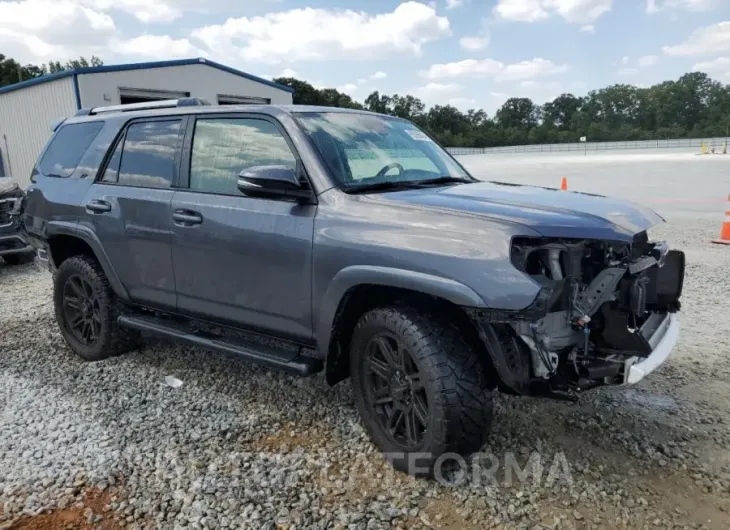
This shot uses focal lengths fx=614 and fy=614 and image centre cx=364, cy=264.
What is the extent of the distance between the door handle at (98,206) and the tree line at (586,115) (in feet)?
218

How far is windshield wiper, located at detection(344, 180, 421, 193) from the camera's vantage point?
345 cm

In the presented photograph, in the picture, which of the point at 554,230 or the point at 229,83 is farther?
the point at 229,83

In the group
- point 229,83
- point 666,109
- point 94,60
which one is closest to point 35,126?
point 229,83

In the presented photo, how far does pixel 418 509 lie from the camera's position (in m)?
2.91

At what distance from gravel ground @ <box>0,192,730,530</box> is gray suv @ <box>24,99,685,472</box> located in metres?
0.31

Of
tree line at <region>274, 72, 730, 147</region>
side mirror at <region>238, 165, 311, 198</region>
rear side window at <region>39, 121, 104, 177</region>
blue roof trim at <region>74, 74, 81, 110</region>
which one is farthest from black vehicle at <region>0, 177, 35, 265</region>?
tree line at <region>274, 72, 730, 147</region>

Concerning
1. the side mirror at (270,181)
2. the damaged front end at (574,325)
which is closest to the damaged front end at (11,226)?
the side mirror at (270,181)

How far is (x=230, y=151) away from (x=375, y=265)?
4.66 ft

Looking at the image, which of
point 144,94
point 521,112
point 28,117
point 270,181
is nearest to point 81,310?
point 270,181

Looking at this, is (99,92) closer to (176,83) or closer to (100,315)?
(176,83)

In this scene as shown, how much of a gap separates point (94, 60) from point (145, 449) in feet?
307

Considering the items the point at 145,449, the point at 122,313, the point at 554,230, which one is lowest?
the point at 145,449

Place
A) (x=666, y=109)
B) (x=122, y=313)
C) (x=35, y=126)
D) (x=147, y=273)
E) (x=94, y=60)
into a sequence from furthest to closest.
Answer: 1. (x=666, y=109)
2. (x=94, y=60)
3. (x=35, y=126)
4. (x=122, y=313)
5. (x=147, y=273)

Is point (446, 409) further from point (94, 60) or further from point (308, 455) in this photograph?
point (94, 60)
